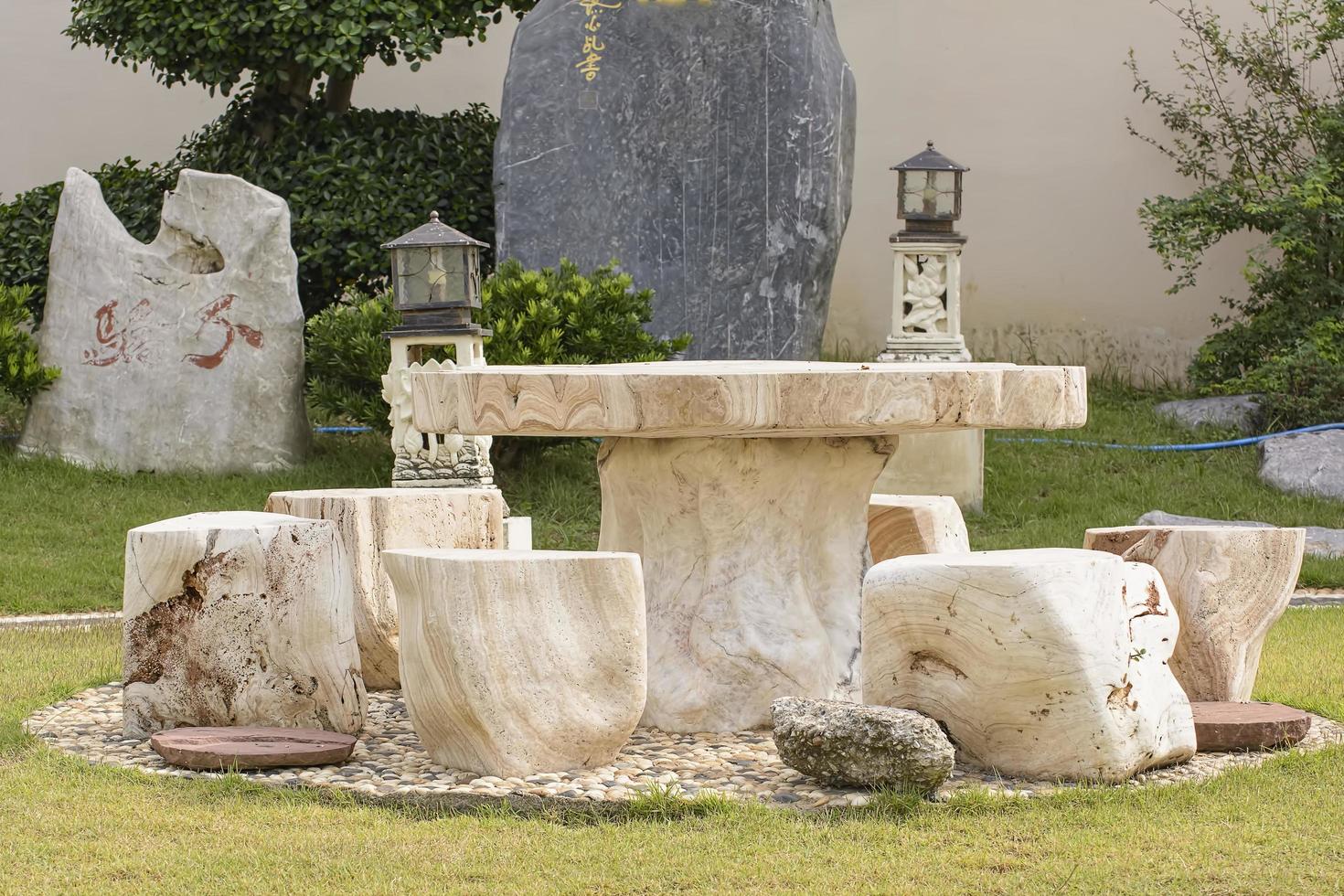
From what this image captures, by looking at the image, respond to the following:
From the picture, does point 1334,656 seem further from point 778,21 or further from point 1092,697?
point 778,21

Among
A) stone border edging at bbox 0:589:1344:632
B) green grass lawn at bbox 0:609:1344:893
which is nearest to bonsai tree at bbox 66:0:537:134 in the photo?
stone border edging at bbox 0:589:1344:632

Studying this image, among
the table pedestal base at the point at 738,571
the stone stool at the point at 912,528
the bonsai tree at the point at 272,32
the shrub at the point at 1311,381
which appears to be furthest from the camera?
the shrub at the point at 1311,381

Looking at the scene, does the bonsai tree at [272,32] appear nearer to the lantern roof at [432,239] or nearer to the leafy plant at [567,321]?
the leafy plant at [567,321]

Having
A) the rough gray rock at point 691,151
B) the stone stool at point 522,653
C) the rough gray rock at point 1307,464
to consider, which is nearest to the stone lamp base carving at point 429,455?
the rough gray rock at point 691,151

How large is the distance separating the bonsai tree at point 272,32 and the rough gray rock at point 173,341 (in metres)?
1.07

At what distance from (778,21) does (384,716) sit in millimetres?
5681

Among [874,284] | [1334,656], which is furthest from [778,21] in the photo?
[1334,656]

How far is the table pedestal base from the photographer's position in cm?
436

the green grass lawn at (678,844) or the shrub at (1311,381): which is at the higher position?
the shrub at (1311,381)

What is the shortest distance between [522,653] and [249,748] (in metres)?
0.72

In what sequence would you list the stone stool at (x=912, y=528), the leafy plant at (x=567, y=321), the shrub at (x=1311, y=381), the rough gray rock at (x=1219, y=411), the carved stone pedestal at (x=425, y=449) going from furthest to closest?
the rough gray rock at (x=1219, y=411), the shrub at (x=1311, y=381), the leafy plant at (x=567, y=321), the carved stone pedestal at (x=425, y=449), the stone stool at (x=912, y=528)

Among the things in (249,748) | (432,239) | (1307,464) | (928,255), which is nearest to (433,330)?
(432,239)

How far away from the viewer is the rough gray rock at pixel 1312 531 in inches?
293

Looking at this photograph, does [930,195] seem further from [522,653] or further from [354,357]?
[522,653]
